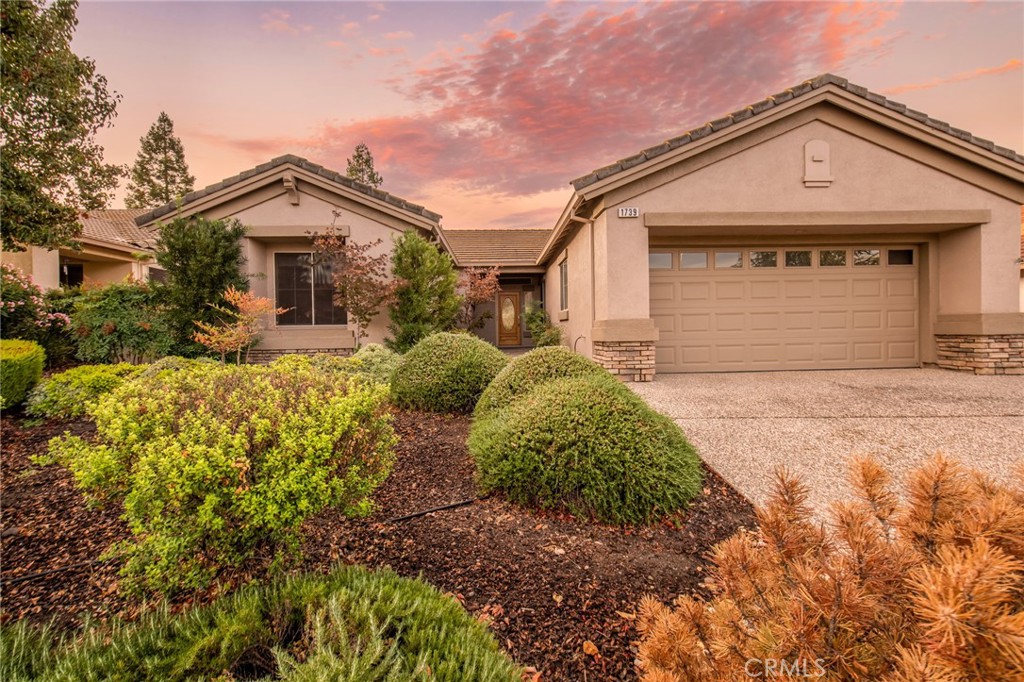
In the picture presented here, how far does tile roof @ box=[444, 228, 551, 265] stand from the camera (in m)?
17.5

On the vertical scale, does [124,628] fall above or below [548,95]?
below

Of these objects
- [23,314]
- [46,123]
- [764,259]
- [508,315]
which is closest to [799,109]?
[764,259]

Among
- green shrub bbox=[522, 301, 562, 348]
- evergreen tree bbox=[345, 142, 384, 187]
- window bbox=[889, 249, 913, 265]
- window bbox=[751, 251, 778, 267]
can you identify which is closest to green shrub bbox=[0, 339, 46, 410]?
green shrub bbox=[522, 301, 562, 348]

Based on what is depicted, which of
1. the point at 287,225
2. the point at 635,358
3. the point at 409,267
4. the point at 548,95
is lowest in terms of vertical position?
the point at 635,358

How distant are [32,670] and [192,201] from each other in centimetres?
1087

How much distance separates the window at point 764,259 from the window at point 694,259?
41.5 inches

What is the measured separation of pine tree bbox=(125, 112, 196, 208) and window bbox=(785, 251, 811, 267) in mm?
38071

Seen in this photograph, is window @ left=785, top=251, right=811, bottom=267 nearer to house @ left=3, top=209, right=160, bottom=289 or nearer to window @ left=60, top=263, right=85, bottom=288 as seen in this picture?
house @ left=3, top=209, right=160, bottom=289

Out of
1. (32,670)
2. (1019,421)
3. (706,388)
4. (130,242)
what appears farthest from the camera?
(130,242)

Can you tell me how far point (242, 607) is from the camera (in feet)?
6.27

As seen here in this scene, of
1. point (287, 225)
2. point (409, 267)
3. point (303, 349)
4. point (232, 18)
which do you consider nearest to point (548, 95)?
point (409, 267)

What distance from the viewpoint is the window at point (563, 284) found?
12789 millimetres

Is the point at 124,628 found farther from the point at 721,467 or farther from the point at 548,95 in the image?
the point at 548,95

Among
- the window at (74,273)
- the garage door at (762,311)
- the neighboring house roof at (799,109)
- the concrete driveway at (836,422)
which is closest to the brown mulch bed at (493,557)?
the concrete driveway at (836,422)
